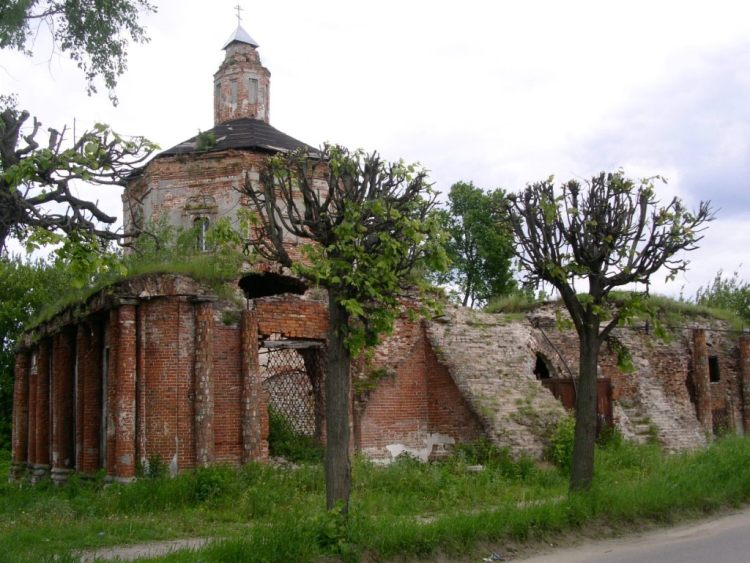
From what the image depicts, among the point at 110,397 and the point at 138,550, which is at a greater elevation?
the point at 110,397

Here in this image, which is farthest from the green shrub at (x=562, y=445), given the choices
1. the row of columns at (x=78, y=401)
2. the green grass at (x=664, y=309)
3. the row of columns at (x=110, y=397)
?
the row of columns at (x=78, y=401)

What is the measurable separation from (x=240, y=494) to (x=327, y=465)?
149 inches

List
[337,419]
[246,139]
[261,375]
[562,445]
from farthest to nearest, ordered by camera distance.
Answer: [246,139] → [261,375] → [562,445] → [337,419]

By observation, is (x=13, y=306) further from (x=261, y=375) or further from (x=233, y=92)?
(x=261, y=375)

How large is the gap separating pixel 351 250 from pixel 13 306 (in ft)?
79.3

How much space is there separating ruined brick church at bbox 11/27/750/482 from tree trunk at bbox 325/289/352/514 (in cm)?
479

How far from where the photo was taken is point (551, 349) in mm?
20547

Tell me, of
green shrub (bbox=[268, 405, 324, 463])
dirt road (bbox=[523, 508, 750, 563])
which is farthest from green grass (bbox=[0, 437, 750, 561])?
green shrub (bbox=[268, 405, 324, 463])

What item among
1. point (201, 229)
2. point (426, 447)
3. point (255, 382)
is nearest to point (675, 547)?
point (255, 382)

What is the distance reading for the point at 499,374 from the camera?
719 inches

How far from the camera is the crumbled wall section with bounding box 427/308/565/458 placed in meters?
16.6

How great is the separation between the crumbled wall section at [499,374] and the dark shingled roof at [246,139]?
8.66 metres

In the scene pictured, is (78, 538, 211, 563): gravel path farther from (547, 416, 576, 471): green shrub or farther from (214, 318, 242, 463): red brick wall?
(547, 416, 576, 471): green shrub

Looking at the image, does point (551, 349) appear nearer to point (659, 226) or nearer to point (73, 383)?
point (659, 226)
